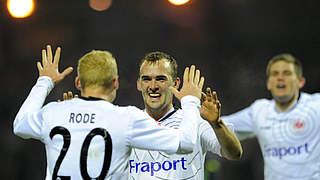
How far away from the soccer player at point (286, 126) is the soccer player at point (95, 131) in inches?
118

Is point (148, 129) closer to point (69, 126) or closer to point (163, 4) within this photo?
point (69, 126)

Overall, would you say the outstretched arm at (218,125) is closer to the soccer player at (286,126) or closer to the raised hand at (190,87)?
the raised hand at (190,87)

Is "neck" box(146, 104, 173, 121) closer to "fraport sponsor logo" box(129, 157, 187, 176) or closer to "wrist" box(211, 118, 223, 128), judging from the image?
"fraport sponsor logo" box(129, 157, 187, 176)

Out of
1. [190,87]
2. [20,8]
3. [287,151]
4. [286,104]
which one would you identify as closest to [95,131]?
[190,87]

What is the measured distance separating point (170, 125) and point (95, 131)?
1180 millimetres

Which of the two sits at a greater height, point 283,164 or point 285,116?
point 285,116

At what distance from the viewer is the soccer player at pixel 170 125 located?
4.48 meters

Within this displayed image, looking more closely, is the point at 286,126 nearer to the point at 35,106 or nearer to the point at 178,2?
the point at 35,106

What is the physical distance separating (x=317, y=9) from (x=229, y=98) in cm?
227

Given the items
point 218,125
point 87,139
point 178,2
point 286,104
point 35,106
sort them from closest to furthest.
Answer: point 87,139, point 35,106, point 218,125, point 286,104, point 178,2

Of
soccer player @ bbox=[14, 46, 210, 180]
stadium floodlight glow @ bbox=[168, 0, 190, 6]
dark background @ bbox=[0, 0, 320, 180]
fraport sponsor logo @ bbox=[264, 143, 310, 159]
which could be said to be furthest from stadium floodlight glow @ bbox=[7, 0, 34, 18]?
soccer player @ bbox=[14, 46, 210, 180]

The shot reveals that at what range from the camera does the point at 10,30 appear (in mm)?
11039

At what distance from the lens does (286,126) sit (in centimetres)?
707

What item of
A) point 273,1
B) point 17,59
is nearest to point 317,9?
point 273,1
